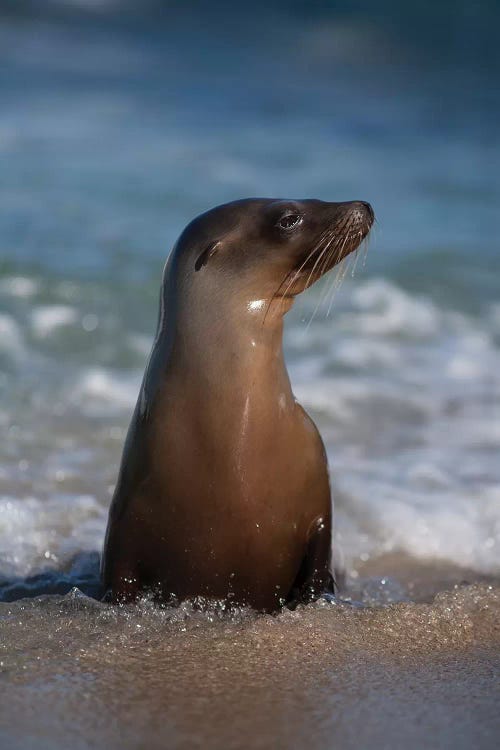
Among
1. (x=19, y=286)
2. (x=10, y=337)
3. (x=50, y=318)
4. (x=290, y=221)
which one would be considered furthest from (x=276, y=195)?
(x=290, y=221)

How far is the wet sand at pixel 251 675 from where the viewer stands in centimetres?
251

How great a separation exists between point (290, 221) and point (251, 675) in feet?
4.67

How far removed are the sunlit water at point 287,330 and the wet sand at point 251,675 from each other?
1 cm

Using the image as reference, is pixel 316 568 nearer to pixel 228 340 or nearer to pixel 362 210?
pixel 228 340

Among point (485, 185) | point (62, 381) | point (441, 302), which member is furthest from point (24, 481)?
point (485, 185)

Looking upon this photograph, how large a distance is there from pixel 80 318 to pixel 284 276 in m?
5.03

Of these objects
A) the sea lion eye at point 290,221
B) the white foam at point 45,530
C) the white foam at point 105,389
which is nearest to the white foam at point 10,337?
the white foam at point 105,389

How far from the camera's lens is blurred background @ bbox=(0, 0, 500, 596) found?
18.3 ft

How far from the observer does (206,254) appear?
3.70m

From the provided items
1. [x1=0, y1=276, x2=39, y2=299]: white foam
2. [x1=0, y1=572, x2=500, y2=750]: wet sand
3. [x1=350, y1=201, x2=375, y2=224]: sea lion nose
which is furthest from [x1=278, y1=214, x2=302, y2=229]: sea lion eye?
[x1=0, y1=276, x2=39, y2=299]: white foam

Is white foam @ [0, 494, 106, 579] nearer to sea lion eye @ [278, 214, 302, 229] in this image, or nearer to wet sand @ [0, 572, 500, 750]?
wet sand @ [0, 572, 500, 750]

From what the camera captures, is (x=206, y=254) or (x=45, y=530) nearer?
(x=206, y=254)

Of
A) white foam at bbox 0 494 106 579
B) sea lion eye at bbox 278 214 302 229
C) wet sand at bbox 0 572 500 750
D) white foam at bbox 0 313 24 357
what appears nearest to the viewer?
wet sand at bbox 0 572 500 750

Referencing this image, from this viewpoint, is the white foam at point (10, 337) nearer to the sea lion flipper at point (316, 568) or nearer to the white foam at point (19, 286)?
the white foam at point (19, 286)
